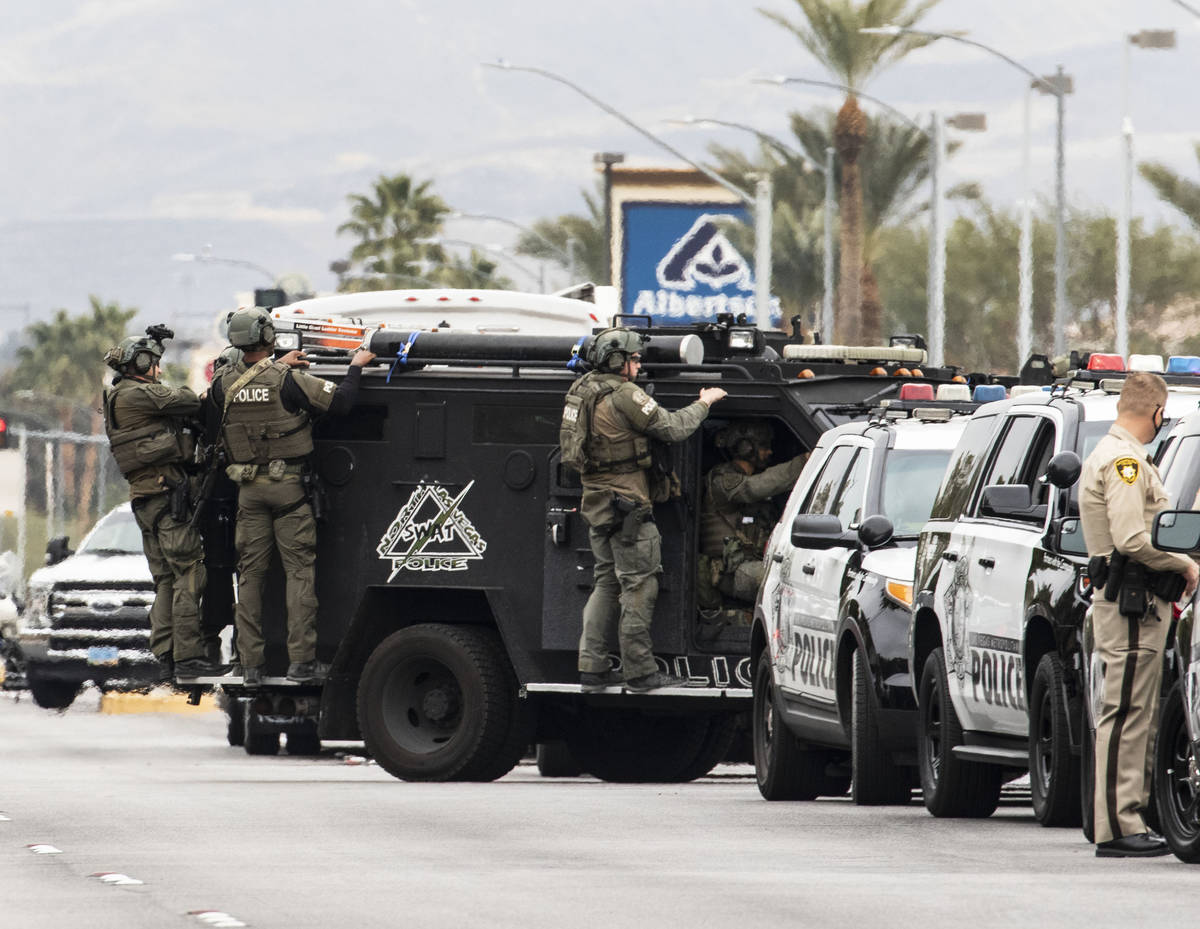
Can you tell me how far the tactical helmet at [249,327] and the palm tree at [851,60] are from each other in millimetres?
34898

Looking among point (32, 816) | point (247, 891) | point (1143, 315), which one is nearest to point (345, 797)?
point (32, 816)

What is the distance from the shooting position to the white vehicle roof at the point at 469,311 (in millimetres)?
19625

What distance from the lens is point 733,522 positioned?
16.9 metres

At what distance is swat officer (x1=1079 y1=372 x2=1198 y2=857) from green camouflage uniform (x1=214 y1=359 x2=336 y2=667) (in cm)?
665

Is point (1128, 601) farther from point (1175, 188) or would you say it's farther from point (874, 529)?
point (1175, 188)

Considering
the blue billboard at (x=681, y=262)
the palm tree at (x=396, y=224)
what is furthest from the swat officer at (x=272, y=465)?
the palm tree at (x=396, y=224)

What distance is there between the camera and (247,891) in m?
9.70

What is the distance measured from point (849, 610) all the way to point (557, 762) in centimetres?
567

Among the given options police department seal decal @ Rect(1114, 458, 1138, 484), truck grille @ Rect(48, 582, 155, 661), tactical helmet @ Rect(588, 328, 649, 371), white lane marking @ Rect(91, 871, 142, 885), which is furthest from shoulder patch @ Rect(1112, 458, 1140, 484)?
truck grille @ Rect(48, 582, 155, 661)

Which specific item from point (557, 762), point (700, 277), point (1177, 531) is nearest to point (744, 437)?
point (557, 762)

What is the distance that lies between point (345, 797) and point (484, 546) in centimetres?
239

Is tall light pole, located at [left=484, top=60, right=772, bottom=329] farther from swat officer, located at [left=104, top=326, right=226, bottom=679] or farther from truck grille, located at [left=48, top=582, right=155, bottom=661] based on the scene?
swat officer, located at [left=104, top=326, right=226, bottom=679]

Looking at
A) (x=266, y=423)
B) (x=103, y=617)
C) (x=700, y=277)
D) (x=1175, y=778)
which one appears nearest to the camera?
(x=1175, y=778)

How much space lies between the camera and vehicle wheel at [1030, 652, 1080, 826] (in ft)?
38.3
